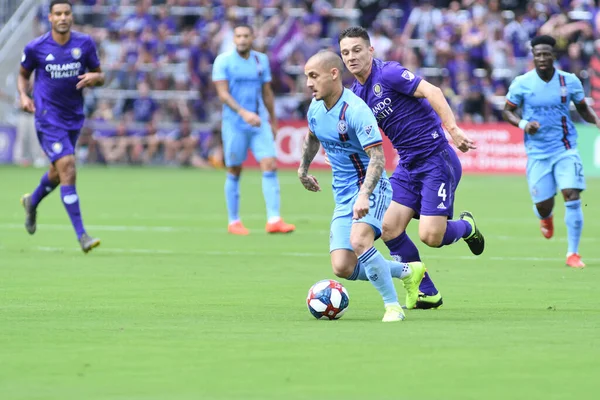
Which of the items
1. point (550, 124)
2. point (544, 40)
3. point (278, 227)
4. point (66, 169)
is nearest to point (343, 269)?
point (544, 40)

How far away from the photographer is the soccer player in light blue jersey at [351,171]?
8.14 meters

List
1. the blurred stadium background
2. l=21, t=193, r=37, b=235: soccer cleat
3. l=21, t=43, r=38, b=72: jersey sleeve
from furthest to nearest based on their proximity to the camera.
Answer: the blurred stadium background < l=21, t=193, r=37, b=235: soccer cleat < l=21, t=43, r=38, b=72: jersey sleeve

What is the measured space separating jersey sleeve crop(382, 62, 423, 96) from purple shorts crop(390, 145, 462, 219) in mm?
742

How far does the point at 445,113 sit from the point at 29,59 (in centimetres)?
640

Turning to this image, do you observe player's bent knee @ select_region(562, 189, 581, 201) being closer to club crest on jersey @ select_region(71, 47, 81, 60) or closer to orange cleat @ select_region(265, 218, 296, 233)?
orange cleat @ select_region(265, 218, 296, 233)

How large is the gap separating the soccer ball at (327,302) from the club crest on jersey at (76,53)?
6.17 metres

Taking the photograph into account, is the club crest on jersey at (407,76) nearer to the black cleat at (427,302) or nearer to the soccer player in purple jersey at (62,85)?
the black cleat at (427,302)

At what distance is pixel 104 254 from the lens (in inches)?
533

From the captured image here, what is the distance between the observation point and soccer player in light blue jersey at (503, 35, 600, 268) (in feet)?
41.9

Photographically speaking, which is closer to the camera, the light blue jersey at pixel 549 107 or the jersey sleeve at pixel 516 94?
the light blue jersey at pixel 549 107

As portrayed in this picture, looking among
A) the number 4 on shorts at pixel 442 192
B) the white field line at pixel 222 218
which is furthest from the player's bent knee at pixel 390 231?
the white field line at pixel 222 218

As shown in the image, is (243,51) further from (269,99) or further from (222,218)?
(222,218)

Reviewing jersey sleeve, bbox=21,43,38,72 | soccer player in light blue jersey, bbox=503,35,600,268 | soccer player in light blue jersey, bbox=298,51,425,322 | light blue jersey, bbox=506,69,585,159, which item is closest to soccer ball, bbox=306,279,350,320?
soccer player in light blue jersey, bbox=298,51,425,322

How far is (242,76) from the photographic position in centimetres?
1653
